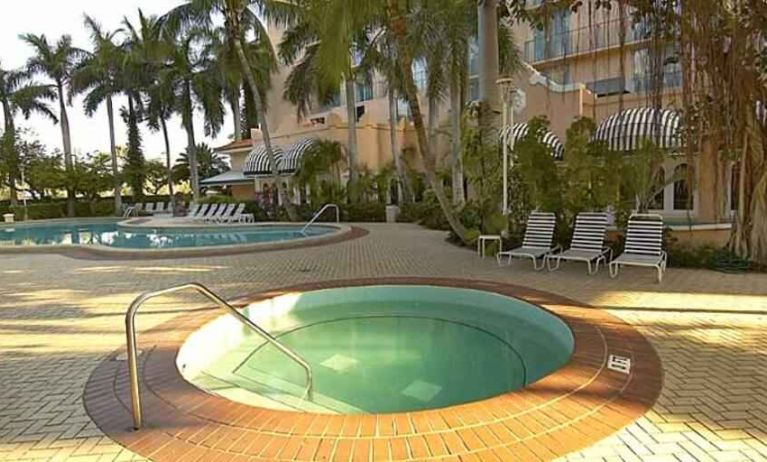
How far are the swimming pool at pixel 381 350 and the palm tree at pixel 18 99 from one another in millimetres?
45947

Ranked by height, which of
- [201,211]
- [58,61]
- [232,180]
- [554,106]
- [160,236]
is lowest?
[160,236]

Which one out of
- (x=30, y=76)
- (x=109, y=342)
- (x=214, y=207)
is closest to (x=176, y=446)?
(x=109, y=342)

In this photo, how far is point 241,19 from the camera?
2867 centimetres

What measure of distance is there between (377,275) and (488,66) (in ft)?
27.4

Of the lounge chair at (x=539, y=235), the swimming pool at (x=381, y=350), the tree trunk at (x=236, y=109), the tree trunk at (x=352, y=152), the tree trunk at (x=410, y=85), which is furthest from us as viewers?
the tree trunk at (x=236, y=109)

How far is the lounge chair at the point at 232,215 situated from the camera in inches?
1260

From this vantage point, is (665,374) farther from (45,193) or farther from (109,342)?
(45,193)

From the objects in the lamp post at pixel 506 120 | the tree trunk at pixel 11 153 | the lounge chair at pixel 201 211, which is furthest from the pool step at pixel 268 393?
the tree trunk at pixel 11 153

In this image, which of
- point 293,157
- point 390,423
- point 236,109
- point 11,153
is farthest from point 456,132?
point 11,153

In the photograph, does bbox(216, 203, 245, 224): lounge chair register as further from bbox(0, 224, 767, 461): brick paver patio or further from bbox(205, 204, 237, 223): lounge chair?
bbox(0, 224, 767, 461): brick paver patio

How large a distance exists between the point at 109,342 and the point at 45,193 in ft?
163

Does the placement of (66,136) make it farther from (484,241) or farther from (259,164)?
(484,241)

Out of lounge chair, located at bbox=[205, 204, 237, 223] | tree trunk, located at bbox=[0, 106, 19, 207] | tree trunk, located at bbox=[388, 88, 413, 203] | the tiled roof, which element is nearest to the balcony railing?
tree trunk, located at bbox=[388, 88, 413, 203]

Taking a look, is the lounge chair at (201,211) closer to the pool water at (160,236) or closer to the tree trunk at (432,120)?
the pool water at (160,236)
